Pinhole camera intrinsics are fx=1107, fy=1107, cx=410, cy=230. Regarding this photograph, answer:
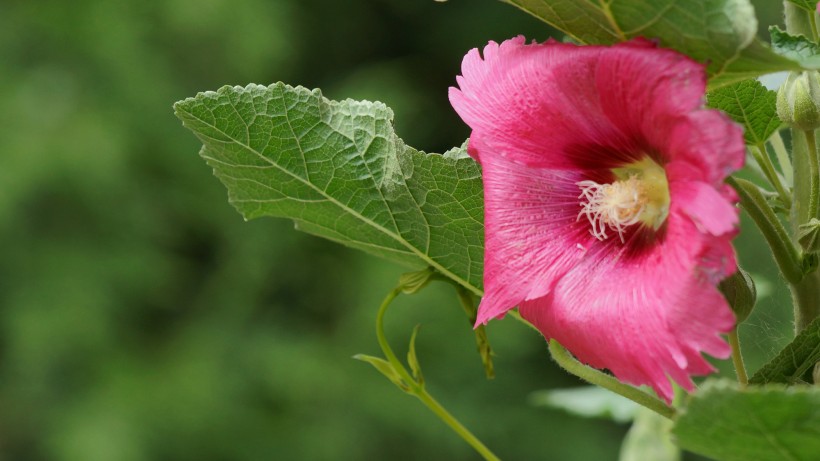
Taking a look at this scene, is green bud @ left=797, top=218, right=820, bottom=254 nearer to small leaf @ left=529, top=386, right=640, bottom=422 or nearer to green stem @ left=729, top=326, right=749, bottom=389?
green stem @ left=729, top=326, right=749, bottom=389

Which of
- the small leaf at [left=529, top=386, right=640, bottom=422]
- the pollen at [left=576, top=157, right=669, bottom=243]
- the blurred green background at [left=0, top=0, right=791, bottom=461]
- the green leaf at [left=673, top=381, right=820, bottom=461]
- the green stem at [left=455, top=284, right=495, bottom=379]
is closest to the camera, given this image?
the green leaf at [left=673, top=381, right=820, bottom=461]

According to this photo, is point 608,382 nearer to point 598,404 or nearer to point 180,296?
point 598,404

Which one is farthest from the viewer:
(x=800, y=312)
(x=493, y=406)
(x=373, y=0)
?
(x=373, y=0)

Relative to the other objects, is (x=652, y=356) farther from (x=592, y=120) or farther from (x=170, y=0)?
(x=170, y=0)

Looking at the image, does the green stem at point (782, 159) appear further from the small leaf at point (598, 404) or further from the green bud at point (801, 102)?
the small leaf at point (598, 404)

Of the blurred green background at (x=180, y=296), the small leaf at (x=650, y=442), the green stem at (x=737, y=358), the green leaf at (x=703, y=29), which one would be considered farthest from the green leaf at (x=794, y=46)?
the blurred green background at (x=180, y=296)

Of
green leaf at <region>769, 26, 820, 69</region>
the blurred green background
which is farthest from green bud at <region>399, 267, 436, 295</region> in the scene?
the blurred green background

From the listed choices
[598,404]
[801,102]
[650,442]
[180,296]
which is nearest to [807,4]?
[801,102]

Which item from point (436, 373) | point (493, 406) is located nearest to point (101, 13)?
point (436, 373)
